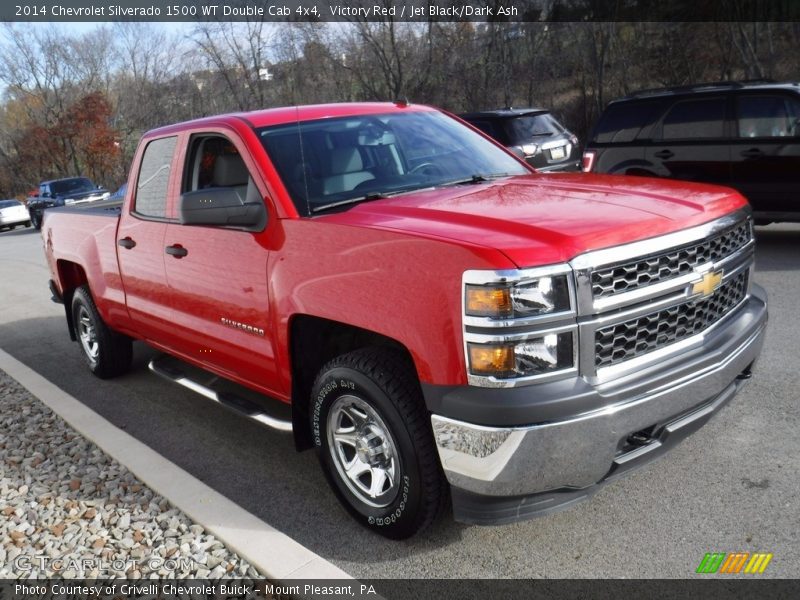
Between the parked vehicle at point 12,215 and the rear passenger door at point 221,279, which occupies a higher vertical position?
the rear passenger door at point 221,279

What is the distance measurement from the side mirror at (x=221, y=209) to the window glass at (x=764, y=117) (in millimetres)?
6993

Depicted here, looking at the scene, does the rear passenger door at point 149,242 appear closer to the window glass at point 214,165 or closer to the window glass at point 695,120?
the window glass at point 214,165

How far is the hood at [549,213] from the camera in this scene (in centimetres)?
285

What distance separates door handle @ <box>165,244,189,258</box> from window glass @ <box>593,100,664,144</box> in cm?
684

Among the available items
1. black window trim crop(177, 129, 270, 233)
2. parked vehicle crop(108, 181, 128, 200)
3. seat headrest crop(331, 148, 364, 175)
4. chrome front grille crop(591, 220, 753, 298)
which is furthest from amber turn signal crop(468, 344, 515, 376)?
parked vehicle crop(108, 181, 128, 200)

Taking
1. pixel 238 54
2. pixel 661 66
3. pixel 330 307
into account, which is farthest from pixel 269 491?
pixel 661 66

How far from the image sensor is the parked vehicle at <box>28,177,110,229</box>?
2664 centimetres

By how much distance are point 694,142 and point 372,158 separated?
6227 millimetres

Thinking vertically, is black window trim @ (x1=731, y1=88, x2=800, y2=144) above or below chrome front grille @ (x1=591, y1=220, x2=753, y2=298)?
above

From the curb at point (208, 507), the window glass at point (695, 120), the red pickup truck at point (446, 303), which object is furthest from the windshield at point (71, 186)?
the red pickup truck at point (446, 303)

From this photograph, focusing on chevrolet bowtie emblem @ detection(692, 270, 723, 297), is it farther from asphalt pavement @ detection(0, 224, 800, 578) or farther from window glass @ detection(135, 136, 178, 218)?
window glass @ detection(135, 136, 178, 218)

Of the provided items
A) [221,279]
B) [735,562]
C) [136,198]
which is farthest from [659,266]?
[136,198]

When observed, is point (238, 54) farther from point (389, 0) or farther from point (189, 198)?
point (189, 198)

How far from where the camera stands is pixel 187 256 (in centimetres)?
446
